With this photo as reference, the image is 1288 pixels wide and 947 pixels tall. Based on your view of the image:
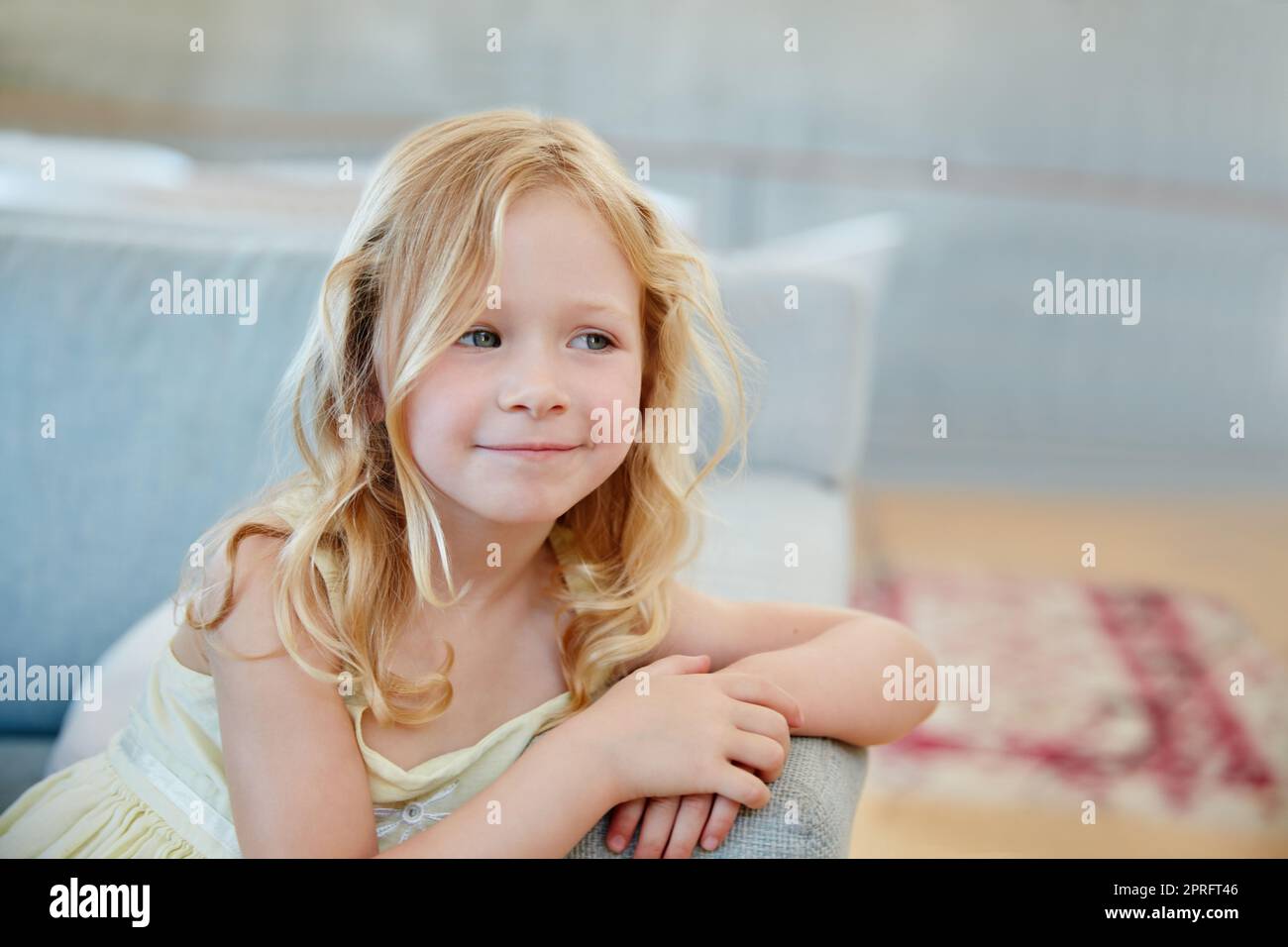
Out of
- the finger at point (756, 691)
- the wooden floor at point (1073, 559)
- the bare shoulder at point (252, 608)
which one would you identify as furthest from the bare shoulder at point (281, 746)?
the wooden floor at point (1073, 559)

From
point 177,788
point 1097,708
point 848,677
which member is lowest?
point 1097,708

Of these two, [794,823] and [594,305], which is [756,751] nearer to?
[794,823]

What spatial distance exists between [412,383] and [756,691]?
1.01 feet

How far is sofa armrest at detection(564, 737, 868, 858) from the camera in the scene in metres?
0.74

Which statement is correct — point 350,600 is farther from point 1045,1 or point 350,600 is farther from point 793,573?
point 1045,1

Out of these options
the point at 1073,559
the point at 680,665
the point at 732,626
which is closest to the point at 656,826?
the point at 680,665

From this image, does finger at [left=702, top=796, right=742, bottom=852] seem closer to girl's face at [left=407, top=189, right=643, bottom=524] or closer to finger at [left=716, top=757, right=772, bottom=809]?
finger at [left=716, top=757, right=772, bottom=809]

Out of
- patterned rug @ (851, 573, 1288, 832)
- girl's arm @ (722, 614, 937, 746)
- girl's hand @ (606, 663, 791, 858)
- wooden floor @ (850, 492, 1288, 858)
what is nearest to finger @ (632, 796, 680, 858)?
girl's hand @ (606, 663, 791, 858)

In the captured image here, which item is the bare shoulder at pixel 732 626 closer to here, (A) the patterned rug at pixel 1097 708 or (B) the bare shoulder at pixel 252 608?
(B) the bare shoulder at pixel 252 608

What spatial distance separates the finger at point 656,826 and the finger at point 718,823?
0.08 ft

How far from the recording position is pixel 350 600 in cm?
83

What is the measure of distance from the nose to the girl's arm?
0.76 feet

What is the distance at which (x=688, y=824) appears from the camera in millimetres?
753
